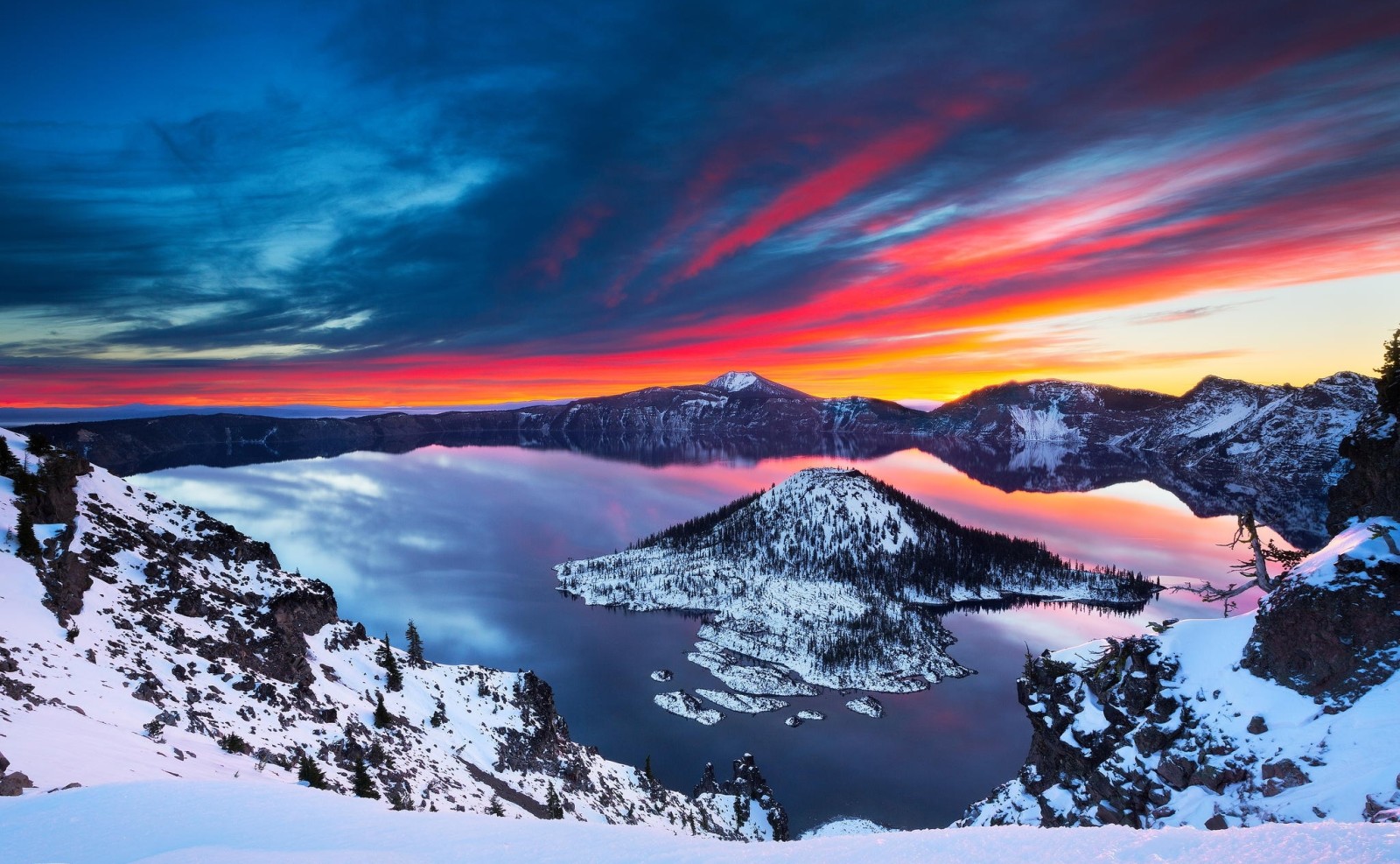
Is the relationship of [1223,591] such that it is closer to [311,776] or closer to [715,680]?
[311,776]

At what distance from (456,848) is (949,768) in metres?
93.0

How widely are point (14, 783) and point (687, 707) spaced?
307 feet

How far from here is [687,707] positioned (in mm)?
97938

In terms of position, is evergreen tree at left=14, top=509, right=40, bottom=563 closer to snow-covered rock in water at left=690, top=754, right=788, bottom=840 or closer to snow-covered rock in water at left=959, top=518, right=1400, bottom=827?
snow-covered rock in water at left=959, top=518, right=1400, bottom=827

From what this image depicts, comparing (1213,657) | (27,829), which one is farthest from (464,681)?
(1213,657)

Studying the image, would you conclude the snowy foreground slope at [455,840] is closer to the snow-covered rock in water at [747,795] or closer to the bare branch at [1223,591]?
the bare branch at [1223,591]

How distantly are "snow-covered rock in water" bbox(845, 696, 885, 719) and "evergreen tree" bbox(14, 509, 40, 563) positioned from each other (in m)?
99.9

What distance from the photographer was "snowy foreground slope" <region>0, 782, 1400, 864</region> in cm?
663

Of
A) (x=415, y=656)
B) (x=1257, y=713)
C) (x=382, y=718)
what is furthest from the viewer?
(x=415, y=656)

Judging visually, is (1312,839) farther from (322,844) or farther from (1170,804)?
(1170,804)

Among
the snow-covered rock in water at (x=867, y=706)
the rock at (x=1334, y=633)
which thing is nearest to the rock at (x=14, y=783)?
the rock at (x=1334, y=633)

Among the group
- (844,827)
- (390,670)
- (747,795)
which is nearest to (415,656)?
(390,670)

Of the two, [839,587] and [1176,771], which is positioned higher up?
[1176,771]

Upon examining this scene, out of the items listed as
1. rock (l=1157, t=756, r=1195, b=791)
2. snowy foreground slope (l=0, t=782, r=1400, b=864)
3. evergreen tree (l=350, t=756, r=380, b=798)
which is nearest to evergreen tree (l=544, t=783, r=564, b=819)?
evergreen tree (l=350, t=756, r=380, b=798)
